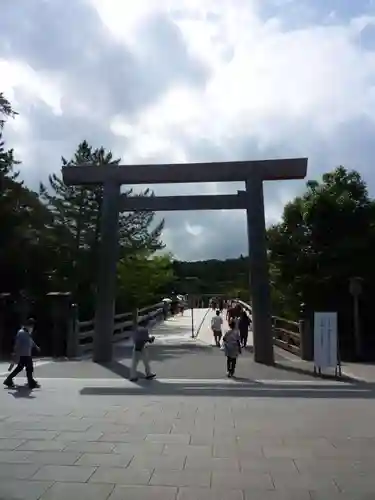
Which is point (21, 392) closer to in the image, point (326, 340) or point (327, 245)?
point (326, 340)

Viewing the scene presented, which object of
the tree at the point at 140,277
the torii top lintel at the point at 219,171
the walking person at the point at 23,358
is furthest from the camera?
the tree at the point at 140,277

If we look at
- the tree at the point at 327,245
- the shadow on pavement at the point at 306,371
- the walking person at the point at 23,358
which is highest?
the tree at the point at 327,245

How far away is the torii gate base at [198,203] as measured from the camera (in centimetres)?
1880

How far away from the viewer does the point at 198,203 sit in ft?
63.6

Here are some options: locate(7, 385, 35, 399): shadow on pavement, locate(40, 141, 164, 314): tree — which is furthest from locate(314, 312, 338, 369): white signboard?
locate(40, 141, 164, 314): tree

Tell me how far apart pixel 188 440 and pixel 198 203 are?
39.1 feet

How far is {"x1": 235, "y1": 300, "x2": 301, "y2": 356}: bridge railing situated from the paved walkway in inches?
298

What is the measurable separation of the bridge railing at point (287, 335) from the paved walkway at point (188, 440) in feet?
24.8

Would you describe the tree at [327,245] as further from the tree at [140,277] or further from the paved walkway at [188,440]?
the tree at [140,277]

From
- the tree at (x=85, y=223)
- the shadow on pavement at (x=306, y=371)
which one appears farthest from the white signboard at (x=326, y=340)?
the tree at (x=85, y=223)

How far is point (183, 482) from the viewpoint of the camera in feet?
20.1

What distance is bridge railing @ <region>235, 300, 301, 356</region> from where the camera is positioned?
22.1 metres

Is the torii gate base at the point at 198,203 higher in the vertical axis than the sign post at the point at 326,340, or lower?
higher

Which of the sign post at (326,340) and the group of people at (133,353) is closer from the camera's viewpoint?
the group of people at (133,353)
